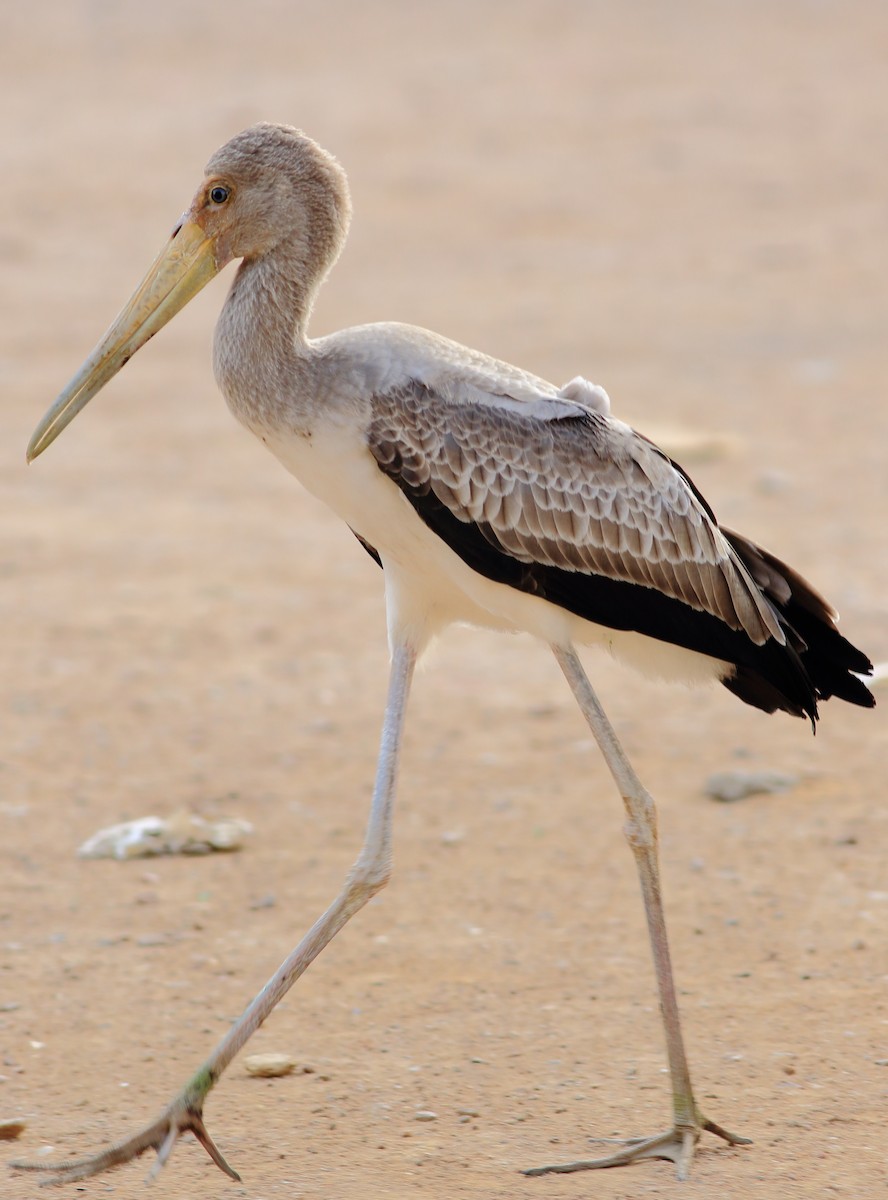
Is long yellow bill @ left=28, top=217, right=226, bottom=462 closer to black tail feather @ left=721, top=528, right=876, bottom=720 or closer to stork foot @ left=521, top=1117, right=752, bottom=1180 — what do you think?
black tail feather @ left=721, top=528, right=876, bottom=720

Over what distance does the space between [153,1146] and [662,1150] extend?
133 cm

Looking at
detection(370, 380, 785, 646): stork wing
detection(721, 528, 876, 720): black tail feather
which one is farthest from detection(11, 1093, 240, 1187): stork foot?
detection(721, 528, 876, 720): black tail feather

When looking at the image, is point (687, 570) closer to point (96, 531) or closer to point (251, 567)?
point (251, 567)

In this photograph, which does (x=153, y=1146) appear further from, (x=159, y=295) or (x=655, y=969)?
(x=159, y=295)

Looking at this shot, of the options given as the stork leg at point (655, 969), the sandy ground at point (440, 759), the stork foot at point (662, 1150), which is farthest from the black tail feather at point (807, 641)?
the stork foot at point (662, 1150)

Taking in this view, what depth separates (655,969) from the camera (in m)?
4.95

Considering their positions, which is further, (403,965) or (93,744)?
(93,744)

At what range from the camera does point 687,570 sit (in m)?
5.16

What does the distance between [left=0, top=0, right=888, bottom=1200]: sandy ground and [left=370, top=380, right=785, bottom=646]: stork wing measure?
1.41 m

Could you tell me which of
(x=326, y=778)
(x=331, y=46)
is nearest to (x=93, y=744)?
(x=326, y=778)

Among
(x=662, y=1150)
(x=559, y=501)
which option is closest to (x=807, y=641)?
(x=559, y=501)

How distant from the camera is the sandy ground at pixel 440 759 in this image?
5.11 meters

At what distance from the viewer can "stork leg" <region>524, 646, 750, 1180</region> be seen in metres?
4.70

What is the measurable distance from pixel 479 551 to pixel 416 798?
2834 millimetres
